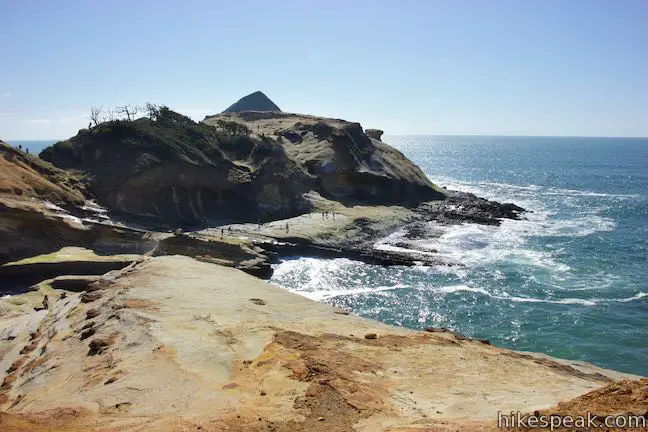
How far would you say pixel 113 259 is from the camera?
42094 millimetres

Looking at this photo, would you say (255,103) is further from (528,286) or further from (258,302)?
(258,302)

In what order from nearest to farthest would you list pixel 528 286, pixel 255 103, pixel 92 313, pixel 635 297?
pixel 92 313
pixel 635 297
pixel 528 286
pixel 255 103

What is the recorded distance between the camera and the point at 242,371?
15648 millimetres

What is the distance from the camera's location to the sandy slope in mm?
12211

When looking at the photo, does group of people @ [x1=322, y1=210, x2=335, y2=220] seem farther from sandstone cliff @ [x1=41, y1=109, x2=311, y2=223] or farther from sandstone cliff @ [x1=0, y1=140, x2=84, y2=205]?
sandstone cliff @ [x1=0, y1=140, x2=84, y2=205]

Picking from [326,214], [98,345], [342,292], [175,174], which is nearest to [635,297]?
[342,292]

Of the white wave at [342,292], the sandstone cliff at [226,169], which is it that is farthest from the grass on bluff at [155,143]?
the white wave at [342,292]

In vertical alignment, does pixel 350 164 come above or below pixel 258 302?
above

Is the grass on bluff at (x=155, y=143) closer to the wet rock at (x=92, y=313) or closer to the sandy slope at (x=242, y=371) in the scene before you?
the sandy slope at (x=242, y=371)

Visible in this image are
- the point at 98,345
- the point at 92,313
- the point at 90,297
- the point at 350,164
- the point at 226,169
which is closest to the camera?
the point at 98,345

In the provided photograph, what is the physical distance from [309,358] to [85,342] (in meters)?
8.68

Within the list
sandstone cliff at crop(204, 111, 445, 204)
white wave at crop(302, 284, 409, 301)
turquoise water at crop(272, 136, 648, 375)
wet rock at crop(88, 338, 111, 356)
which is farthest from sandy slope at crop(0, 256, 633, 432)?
sandstone cliff at crop(204, 111, 445, 204)

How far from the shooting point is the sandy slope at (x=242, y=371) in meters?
12.2

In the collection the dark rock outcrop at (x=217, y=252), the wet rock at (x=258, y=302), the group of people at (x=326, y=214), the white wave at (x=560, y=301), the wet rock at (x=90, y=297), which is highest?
the group of people at (x=326, y=214)
